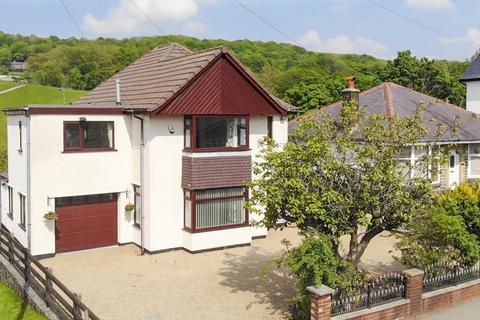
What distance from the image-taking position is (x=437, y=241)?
12.6 metres

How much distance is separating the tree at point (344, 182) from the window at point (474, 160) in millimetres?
15866

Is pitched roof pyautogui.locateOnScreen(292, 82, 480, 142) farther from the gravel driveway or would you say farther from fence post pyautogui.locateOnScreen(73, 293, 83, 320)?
fence post pyautogui.locateOnScreen(73, 293, 83, 320)

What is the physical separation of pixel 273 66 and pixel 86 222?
69.1m

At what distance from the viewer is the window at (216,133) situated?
17641mm

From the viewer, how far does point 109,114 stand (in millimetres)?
17875

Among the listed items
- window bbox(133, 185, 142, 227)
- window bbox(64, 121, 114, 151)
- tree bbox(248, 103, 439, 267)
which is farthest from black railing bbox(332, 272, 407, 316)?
window bbox(64, 121, 114, 151)

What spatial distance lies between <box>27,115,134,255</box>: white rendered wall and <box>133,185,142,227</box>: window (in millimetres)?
558

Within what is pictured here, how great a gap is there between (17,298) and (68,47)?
98380 mm

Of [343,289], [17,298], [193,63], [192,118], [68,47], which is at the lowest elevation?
[17,298]

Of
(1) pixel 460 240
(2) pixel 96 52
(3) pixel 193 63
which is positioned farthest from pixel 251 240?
(2) pixel 96 52

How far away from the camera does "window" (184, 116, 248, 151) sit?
17.6 m

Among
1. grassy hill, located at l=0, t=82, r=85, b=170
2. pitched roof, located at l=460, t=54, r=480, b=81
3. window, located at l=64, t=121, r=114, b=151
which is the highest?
grassy hill, located at l=0, t=82, r=85, b=170

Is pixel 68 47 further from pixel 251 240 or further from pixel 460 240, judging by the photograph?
pixel 460 240

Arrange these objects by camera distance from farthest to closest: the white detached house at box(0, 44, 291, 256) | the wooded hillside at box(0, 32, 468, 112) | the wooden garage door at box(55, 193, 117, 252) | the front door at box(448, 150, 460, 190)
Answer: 1. the wooded hillside at box(0, 32, 468, 112)
2. the front door at box(448, 150, 460, 190)
3. the wooden garage door at box(55, 193, 117, 252)
4. the white detached house at box(0, 44, 291, 256)
